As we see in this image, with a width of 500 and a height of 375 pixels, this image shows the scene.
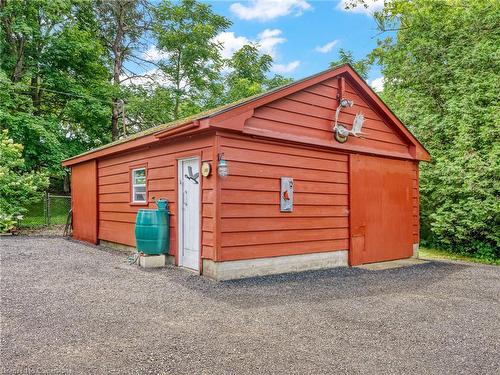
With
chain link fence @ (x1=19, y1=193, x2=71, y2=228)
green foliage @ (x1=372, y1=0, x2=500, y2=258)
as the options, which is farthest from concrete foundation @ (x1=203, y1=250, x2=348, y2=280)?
chain link fence @ (x1=19, y1=193, x2=71, y2=228)

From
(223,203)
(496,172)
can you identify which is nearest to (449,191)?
(496,172)

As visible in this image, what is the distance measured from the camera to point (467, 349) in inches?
124

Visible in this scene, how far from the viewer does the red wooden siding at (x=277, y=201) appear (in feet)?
18.7

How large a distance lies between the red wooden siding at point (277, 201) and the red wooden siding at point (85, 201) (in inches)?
225

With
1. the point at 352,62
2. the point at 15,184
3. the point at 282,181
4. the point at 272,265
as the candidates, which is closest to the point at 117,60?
the point at 15,184

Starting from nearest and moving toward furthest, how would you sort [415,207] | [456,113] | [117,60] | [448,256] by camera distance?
[415,207] → [448,256] → [456,113] → [117,60]

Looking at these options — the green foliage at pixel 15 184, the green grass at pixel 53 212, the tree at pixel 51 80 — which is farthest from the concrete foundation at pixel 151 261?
the green grass at pixel 53 212

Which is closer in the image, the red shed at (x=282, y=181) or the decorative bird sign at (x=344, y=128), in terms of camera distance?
the red shed at (x=282, y=181)

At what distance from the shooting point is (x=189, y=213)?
632cm

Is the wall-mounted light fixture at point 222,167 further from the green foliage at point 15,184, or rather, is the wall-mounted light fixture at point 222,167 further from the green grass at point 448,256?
the green foliage at point 15,184

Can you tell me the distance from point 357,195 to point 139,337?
5.36m

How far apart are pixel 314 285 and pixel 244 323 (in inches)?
77.8

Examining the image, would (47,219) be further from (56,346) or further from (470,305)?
(470,305)

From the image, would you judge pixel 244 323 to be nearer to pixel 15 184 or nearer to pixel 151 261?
pixel 151 261
